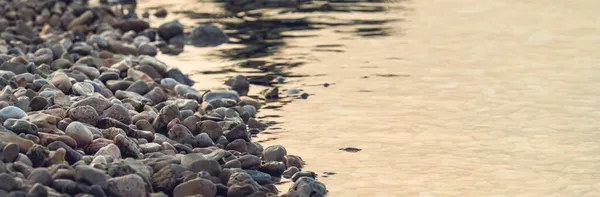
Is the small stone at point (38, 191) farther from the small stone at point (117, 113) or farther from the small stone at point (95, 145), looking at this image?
the small stone at point (117, 113)

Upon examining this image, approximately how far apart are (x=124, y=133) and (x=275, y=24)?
6.67 metres

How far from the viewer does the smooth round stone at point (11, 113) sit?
6.16 m

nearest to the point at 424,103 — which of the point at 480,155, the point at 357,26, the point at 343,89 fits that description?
the point at 343,89

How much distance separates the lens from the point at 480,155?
6691 mm

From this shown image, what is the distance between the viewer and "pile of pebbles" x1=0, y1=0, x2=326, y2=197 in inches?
208

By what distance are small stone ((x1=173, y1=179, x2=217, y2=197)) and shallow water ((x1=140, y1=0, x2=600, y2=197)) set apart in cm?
82

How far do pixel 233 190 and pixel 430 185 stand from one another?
1.21 metres

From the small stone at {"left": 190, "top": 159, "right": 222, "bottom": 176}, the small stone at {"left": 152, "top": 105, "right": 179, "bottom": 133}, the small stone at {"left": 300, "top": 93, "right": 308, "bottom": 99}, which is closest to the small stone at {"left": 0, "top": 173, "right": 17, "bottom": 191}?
the small stone at {"left": 190, "top": 159, "right": 222, "bottom": 176}

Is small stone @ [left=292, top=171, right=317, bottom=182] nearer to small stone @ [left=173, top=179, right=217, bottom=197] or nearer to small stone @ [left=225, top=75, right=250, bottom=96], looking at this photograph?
small stone @ [left=173, top=179, right=217, bottom=197]

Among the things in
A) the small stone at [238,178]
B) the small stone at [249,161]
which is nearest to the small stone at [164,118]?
the small stone at [249,161]

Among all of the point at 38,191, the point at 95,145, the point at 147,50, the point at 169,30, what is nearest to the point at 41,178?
the point at 38,191

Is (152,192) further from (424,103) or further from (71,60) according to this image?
(71,60)

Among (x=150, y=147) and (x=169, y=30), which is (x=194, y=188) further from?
(x=169, y=30)

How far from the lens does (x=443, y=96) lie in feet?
28.1
